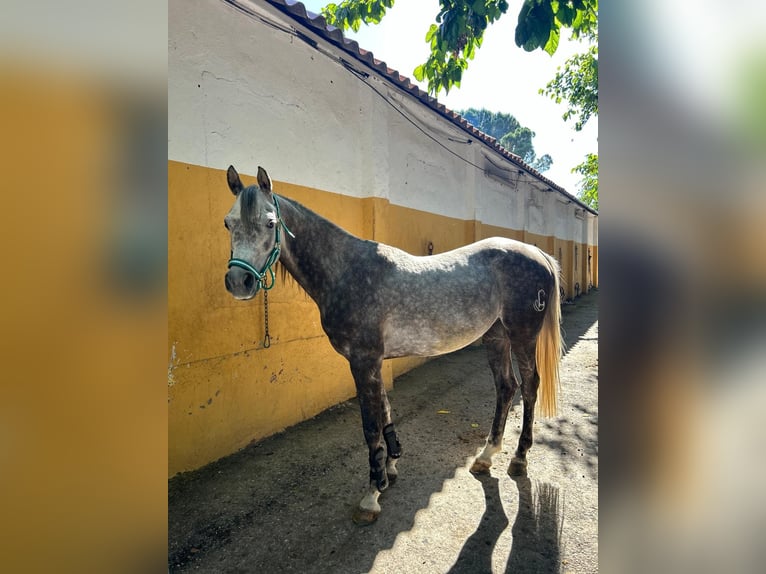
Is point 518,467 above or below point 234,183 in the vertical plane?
below

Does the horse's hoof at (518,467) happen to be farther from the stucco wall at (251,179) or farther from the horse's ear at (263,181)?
the horse's ear at (263,181)

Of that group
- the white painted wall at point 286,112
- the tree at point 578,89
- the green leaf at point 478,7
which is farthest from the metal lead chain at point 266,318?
the tree at point 578,89

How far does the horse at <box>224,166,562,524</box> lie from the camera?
2195mm

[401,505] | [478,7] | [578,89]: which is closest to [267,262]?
[478,7]

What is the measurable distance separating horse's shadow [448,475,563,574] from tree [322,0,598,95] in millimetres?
2562

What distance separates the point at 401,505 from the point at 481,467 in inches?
29.1

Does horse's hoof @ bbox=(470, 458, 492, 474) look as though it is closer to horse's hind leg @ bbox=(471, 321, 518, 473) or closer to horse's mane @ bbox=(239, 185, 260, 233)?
horse's hind leg @ bbox=(471, 321, 518, 473)

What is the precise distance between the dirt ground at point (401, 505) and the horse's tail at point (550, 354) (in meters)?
0.49

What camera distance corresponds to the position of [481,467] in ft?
9.32

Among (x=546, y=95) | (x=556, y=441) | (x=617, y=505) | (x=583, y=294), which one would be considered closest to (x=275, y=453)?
(x=556, y=441)

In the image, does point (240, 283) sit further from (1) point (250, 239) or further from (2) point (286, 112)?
(2) point (286, 112)

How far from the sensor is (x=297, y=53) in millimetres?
3715

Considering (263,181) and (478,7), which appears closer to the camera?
(478,7)

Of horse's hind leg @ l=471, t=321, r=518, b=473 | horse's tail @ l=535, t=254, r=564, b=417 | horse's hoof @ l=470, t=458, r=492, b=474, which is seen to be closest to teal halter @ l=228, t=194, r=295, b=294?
horse's hind leg @ l=471, t=321, r=518, b=473
